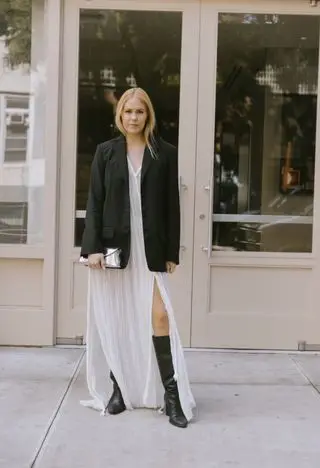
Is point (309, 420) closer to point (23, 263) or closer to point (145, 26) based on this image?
point (23, 263)

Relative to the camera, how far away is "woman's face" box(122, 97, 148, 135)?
163 inches

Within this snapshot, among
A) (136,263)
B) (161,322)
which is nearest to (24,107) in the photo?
(136,263)

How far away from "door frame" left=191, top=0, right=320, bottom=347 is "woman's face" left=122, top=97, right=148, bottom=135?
1633 millimetres

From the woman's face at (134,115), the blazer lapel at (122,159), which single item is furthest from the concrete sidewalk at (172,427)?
the woman's face at (134,115)

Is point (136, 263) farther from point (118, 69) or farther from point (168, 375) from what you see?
point (118, 69)

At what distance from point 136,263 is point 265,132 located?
222 cm

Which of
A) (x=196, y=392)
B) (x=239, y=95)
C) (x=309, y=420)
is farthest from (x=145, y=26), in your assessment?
(x=309, y=420)

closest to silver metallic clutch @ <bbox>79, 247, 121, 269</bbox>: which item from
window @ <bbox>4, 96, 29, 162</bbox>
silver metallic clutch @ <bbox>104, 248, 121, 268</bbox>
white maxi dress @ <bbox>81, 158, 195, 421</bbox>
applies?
silver metallic clutch @ <bbox>104, 248, 121, 268</bbox>

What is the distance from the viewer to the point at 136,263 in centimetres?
429

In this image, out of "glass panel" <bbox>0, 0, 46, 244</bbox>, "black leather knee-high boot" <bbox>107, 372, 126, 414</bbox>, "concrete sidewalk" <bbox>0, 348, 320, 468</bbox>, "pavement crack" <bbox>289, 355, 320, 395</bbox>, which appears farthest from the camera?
"glass panel" <bbox>0, 0, 46, 244</bbox>

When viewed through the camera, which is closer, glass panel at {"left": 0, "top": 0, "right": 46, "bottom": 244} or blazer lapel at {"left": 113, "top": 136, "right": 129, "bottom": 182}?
blazer lapel at {"left": 113, "top": 136, "right": 129, "bottom": 182}

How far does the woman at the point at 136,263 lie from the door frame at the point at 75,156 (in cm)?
149

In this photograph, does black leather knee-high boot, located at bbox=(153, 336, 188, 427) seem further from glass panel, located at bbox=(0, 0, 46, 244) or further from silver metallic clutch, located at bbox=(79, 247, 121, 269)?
glass panel, located at bbox=(0, 0, 46, 244)

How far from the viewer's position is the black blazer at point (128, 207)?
164 inches
